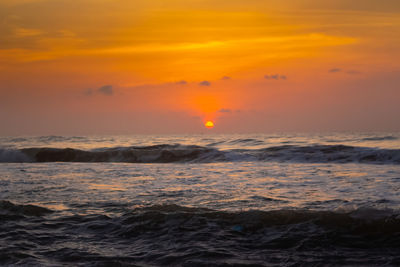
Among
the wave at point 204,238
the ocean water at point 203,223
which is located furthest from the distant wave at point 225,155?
the wave at point 204,238

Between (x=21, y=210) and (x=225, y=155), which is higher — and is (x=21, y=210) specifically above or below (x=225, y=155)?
below

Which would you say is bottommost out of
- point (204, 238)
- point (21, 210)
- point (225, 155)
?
point (204, 238)

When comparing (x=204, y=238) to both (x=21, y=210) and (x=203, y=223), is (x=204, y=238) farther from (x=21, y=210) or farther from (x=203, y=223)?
(x=21, y=210)

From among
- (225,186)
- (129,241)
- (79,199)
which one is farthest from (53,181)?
(129,241)

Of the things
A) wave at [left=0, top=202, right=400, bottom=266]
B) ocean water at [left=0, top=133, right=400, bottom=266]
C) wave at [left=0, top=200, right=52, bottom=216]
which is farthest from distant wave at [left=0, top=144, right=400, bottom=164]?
wave at [left=0, top=200, right=52, bottom=216]

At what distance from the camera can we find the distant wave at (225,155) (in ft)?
56.6

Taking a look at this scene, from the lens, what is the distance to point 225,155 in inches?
782

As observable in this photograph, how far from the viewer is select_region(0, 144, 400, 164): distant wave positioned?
17.2 m

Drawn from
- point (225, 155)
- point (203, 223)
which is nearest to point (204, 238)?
point (203, 223)

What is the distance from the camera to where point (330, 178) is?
10398 millimetres

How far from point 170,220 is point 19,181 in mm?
6500

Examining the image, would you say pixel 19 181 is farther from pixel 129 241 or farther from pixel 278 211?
pixel 278 211

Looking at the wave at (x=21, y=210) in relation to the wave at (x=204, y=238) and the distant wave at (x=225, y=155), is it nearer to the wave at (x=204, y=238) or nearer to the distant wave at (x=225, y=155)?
the wave at (x=204, y=238)

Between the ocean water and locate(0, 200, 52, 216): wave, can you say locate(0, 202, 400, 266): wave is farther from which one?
locate(0, 200, 52, 216): wave
